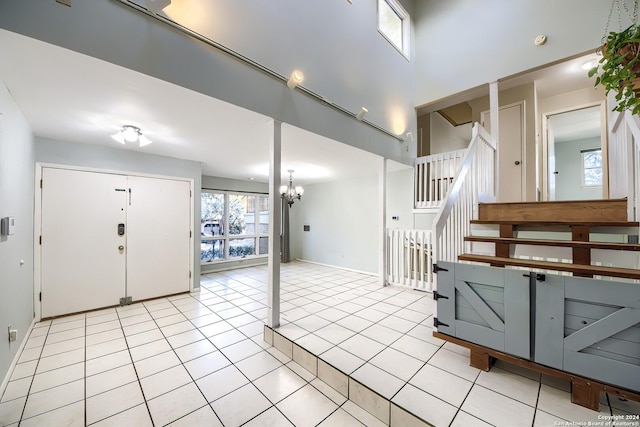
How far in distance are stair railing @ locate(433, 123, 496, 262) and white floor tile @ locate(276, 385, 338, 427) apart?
66.3 inches

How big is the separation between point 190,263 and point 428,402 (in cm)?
428

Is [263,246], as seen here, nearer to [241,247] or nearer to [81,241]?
[241,247]

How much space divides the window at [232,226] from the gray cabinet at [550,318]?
18.6 ft

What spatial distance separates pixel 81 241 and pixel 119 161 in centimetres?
131

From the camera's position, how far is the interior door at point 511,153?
4.45 m


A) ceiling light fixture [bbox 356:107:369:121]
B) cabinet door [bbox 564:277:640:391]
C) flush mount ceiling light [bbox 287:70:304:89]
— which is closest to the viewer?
cabinet door [bbox 564:277:640:391]

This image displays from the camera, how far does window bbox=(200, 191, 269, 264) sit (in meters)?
6.25

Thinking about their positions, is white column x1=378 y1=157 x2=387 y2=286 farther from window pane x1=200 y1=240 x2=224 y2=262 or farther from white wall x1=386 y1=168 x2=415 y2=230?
window pane x1=200 y1=240 x2=224 y2=262

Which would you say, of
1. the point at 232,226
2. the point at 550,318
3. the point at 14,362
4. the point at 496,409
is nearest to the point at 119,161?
the point at 14,362

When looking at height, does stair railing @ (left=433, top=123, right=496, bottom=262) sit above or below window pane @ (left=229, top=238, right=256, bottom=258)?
above

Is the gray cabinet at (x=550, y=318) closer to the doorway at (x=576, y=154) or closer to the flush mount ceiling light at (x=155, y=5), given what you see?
the flush mount ceiling light at (x=155, y=5)

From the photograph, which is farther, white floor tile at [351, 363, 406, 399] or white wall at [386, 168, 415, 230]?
white wall at [386, 168, 415, 230]

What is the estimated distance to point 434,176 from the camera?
475cm

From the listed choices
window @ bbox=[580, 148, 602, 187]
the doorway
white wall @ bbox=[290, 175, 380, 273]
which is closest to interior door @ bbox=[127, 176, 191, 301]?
white wall @ bbox=[290, 175, 380, 273]
